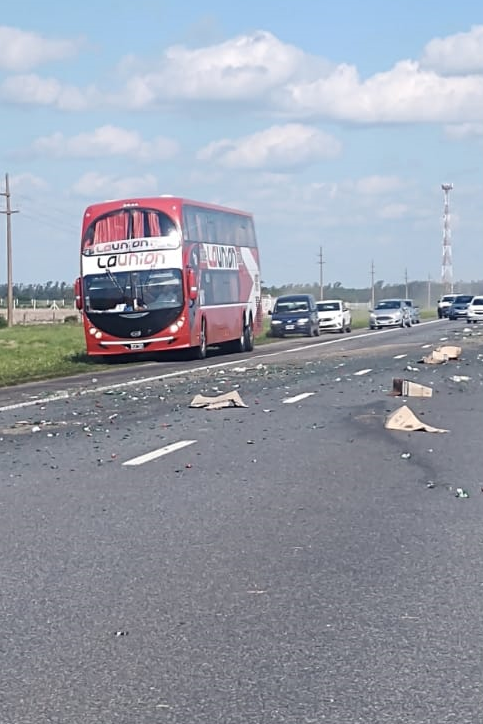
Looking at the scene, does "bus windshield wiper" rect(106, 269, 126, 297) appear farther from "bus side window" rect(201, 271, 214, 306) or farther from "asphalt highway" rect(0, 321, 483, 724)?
"asphalt highway" rect(0, 321, 483, 724)

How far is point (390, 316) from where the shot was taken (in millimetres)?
73188

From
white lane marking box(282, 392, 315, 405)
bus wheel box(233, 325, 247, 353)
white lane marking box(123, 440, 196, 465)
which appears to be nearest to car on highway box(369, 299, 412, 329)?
bus wheel box(233, 325, 247, 353)

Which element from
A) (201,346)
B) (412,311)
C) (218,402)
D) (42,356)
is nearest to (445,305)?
(412,311)

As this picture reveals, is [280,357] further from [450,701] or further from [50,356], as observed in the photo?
[450,701]

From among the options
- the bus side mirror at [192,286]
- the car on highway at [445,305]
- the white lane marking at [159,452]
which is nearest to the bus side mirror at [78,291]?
the bus side mirror at [192,286]

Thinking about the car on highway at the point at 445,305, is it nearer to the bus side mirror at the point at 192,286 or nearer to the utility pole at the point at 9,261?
the utility pole at the point at 9,261

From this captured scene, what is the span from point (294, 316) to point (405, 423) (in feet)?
141

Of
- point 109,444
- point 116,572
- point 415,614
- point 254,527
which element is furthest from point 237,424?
point 415,614

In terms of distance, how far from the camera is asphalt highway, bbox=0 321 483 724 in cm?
548

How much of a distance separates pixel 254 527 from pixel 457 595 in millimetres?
2524

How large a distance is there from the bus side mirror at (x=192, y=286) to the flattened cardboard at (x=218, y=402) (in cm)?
1409

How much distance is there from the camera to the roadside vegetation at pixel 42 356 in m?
31.2

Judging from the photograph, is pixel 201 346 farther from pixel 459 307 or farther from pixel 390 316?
pixel 459 307

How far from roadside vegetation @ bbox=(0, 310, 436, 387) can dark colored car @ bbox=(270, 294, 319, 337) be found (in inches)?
398
